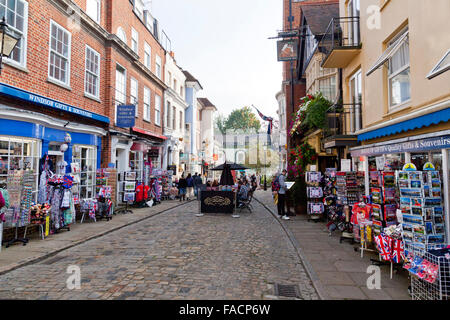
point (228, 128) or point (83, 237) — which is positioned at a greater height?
point (228, 128)

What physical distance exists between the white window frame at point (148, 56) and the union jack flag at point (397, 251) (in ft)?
56.0

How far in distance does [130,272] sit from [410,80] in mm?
7655

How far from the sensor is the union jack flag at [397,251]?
4648 millimetres

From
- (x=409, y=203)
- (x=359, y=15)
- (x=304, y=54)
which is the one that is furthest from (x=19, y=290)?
(x=304, y=54)

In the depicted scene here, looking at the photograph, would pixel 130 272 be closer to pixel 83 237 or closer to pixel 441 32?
pixel 83 237

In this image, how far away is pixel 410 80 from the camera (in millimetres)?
6766

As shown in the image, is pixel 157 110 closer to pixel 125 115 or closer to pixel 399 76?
pixel 125 115

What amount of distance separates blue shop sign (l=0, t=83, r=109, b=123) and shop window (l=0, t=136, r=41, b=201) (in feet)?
3.83

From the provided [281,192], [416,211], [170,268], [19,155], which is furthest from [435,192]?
[19,155]

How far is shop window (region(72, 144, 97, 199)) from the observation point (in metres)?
11.0

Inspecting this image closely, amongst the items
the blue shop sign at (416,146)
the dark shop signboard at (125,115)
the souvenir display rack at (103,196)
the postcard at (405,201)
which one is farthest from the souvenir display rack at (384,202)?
the dark shop signboard at (125,115)

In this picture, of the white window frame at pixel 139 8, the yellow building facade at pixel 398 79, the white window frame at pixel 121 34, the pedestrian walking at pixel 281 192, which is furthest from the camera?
the white window frame at pixel 139 8

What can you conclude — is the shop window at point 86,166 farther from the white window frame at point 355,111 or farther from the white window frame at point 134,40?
the white window frame at point 355,111

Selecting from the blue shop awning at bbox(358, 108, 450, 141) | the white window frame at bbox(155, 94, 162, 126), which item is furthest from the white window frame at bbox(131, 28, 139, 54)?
the blue shop awning at bbox(358, 108, 450, 141)
